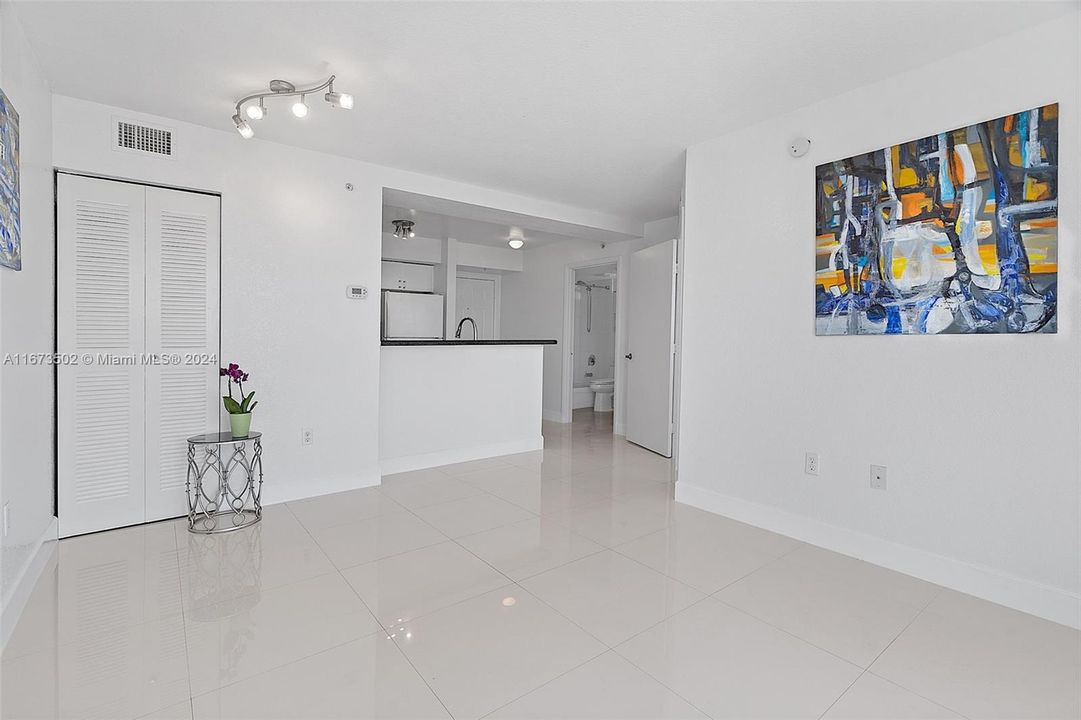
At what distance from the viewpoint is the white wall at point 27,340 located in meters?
2.15

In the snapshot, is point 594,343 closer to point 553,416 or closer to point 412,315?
point 553,416

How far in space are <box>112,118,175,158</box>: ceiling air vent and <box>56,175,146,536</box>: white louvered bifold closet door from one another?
0.22 metres

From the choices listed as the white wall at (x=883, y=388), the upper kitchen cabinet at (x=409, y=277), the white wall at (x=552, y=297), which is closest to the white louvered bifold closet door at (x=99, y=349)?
the white wall at (x=883, y=388)

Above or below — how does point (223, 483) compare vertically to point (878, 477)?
below

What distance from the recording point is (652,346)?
5418 mm

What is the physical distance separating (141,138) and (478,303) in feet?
17.3

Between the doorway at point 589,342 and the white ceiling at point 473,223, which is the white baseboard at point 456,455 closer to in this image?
the doorway at point 589,342

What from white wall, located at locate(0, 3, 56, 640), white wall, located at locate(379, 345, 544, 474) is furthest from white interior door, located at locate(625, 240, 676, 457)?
white wall, located at locate(0, 3, 56, 640)

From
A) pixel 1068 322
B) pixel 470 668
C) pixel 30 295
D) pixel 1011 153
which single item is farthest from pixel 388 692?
pixel 1011 153

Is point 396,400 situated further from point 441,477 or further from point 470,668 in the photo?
point 470,668

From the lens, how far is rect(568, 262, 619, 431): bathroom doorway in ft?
26.7

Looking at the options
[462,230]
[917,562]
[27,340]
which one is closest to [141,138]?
[27,340]

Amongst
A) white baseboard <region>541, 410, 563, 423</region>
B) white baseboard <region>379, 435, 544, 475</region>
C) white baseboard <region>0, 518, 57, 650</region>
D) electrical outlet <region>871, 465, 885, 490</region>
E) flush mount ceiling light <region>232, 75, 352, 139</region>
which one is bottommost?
white baseboard <region>0, 518, 57, 650</region>

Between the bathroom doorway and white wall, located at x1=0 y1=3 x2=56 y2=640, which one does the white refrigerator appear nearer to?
the bathroom doorway
